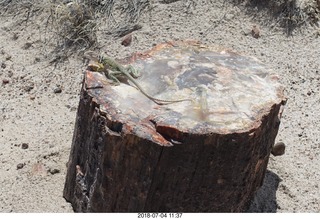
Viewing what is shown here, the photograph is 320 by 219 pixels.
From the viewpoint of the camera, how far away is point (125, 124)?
301 cm

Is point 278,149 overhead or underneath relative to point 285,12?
underneath

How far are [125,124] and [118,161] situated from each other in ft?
0.64

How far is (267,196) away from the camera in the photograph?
3883 millimetres

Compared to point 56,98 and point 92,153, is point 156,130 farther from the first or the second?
point 56,98

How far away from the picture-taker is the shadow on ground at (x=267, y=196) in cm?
379

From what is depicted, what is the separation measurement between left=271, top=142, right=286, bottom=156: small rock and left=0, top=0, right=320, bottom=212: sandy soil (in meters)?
0.04

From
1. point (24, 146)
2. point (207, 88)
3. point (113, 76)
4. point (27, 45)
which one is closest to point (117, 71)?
point (113, 76)

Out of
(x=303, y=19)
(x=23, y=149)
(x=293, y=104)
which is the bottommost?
(x=23, y=149)

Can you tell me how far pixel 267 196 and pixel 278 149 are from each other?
15.7 inches

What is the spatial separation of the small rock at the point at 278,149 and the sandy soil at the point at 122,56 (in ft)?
0.12

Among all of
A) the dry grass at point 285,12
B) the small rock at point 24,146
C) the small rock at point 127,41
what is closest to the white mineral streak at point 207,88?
the small rock at point 24,146

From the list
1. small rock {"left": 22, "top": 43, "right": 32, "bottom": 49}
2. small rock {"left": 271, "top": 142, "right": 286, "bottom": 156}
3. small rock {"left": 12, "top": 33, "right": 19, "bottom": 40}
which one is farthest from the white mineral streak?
small rock {"left": 12, "top": 33, "right": 19, "bottom": 40}

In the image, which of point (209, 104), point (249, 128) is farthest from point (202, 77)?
point (249, 128)

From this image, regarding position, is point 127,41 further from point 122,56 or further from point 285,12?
point 285,12
